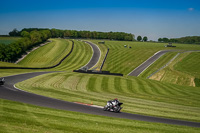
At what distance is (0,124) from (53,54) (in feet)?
315

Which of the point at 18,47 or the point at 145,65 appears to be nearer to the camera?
the point at 145,65

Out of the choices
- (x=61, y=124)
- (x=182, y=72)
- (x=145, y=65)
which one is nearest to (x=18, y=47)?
(x=145, y=65)

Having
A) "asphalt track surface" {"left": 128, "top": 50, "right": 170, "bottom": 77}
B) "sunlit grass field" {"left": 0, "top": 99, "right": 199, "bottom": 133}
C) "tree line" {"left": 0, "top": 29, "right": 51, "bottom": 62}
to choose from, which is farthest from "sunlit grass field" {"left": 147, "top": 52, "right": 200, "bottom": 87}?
"tree line" {"left": 0, "top": 29, "right": 51, "bottom": 62}

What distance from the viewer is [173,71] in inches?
2542

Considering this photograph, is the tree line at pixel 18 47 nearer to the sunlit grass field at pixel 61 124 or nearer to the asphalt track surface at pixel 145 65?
the asphalt track surface at pixel 145 65

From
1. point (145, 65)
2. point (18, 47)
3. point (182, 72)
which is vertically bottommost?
point (182, 72)

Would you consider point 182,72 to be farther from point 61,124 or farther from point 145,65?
point 61,124

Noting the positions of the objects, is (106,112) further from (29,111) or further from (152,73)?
(152,73)

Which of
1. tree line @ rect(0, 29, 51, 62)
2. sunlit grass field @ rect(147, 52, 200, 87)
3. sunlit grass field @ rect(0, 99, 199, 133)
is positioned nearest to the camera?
sunlit grass field @ rect(0, 99, 199, 133)

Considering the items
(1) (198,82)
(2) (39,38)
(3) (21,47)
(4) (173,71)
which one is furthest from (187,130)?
(2) (39,38)

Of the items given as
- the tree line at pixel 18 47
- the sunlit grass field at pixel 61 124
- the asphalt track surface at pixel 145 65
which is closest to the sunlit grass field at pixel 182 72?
the asphalt track surface at pixel 145 65

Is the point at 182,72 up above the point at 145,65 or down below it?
below

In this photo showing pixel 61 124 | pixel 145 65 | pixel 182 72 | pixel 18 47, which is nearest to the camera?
pixel 61 124

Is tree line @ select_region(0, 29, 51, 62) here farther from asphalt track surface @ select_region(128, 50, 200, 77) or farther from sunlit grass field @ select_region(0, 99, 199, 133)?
sunlit grass field @ select_region(0, 99, 199, 133)
